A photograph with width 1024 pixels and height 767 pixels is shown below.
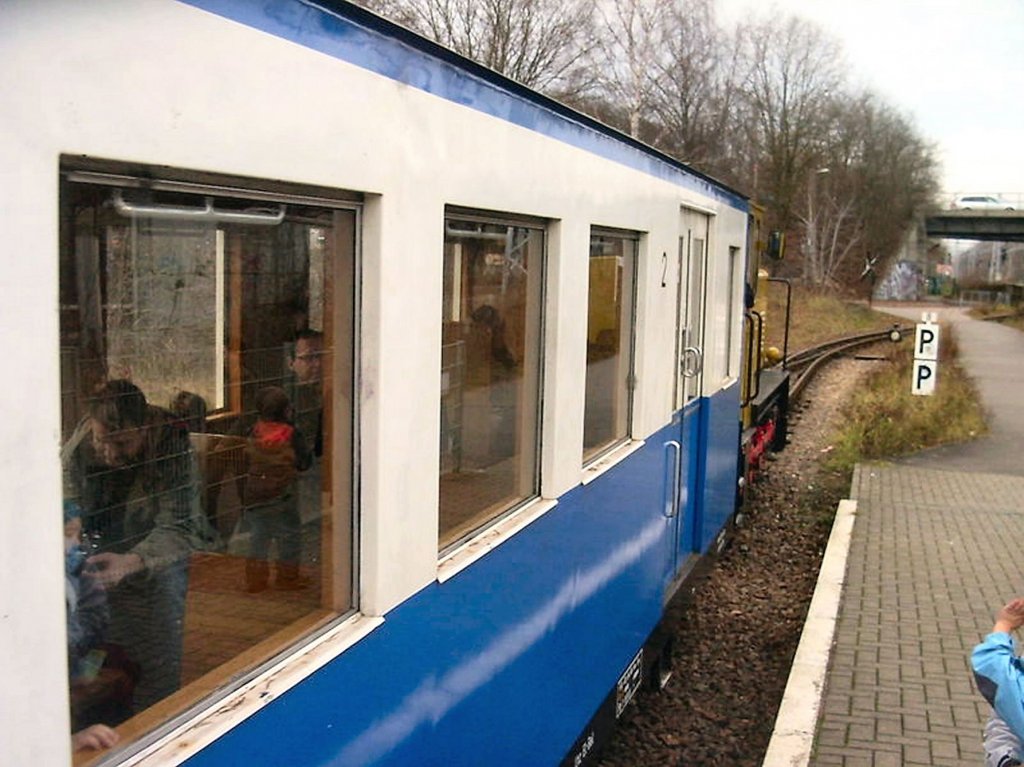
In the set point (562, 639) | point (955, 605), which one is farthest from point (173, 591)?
point (955, 605)

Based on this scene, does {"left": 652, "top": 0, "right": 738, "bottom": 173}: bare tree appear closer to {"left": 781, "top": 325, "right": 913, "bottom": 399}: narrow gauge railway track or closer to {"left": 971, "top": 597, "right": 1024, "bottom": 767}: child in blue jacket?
{"left": 781, "top": 325, "right": 913, "bottom": 399}: narrow gauge railway track

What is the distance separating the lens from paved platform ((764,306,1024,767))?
199 inches

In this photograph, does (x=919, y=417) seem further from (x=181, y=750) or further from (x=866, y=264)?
(x=866, y=264)

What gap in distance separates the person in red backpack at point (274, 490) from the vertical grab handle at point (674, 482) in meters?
3.23

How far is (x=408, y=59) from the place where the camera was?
8.10ft

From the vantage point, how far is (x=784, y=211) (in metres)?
52.0

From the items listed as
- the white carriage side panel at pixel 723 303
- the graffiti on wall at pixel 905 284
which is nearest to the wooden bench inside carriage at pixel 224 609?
the white carriage side panel at pixel 723 303

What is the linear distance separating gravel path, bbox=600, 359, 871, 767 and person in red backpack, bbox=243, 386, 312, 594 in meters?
3.12

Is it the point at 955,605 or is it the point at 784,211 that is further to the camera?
the point at 784,211

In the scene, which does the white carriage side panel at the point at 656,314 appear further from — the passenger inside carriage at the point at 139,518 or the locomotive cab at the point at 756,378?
the locomotive cab at the point at 756,378

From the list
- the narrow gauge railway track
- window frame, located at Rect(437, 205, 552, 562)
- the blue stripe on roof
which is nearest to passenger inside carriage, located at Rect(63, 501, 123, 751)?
the blue stripe on roof

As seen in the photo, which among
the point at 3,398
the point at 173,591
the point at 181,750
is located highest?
the point at 3,398

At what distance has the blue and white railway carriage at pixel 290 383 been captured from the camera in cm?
152

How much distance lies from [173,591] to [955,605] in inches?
247
